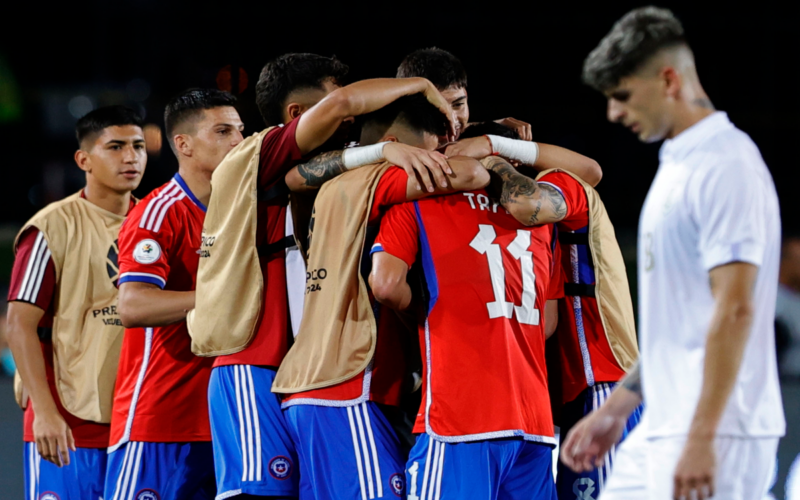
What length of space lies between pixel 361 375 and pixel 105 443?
6.13 ft

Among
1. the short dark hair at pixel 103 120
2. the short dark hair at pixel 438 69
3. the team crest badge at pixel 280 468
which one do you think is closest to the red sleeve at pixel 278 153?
the short dark hair at pixel 438 69

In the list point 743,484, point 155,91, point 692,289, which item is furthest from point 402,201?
point 155,91

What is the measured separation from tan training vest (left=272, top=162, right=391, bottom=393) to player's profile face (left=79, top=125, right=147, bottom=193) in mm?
1840

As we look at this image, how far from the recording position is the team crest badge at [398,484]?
3246 mm

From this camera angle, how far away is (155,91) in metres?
11.9

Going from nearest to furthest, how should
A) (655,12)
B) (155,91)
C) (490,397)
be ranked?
(655,12) < (490,397) < (155,91)

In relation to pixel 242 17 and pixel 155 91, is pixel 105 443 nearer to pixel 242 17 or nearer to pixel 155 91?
pixel 155 91

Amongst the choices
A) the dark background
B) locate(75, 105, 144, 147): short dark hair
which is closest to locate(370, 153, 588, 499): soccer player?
locate(75, 105, 144, 147): short dark hair

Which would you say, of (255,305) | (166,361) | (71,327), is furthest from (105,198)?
(255,305)

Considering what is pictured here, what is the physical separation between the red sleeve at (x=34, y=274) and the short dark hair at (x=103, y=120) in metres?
0.64

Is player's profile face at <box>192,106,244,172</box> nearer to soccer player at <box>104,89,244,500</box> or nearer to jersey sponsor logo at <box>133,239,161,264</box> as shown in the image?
soccer player at <box>104,89,244,500</box>

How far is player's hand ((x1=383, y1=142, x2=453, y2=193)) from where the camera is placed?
308 centimetres

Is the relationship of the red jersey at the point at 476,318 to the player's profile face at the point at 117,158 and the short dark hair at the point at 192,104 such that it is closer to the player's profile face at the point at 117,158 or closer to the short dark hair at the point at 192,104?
the short dark hair at the point at 192,104

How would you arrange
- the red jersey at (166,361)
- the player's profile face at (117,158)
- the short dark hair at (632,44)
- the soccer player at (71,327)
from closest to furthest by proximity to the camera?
the short dark hair at (632,44), the red jersey at (166,361), the soccer player at (71,327), the player's profile face at (117,158)
